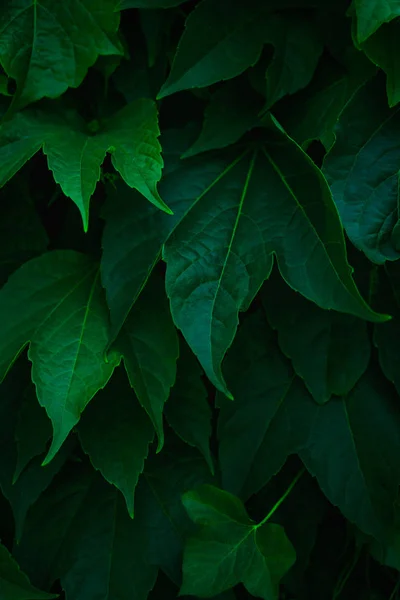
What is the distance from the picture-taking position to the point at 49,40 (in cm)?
79

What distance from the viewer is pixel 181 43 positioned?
755mm

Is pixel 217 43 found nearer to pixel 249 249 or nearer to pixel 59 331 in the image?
pixel 249 249

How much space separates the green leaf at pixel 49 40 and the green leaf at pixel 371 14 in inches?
10.6

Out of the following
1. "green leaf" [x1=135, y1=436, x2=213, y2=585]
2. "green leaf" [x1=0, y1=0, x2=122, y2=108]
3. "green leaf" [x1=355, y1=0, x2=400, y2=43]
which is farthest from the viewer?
"green leaf" [x1=135, y1=436, x2=213, y2=585]


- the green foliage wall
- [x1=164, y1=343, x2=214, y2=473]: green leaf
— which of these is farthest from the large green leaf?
[x1=164, y1=343, x2=214, y2=473]: green leaf

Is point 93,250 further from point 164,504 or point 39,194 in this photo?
point 164,504

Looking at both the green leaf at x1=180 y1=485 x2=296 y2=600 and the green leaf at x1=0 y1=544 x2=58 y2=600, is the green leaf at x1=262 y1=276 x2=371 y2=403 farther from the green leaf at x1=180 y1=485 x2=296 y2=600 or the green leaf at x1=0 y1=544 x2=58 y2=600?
the green leaf at x1=0 y1=544 x2=58 y2=600

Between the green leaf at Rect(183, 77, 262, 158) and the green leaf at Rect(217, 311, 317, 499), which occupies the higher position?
the green leaf at Rect(183, 77, 262, 158)

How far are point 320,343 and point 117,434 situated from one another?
0.27m

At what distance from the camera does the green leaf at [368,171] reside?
75cm

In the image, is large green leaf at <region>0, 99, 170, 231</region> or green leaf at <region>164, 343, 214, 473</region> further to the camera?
green leaf at <region>164, 343, 214, 473</region>

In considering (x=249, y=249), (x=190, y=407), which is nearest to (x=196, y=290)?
(x=249, y=249)

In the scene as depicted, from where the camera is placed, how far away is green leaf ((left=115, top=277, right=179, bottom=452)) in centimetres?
75

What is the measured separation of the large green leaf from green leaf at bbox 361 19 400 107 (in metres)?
0.24
